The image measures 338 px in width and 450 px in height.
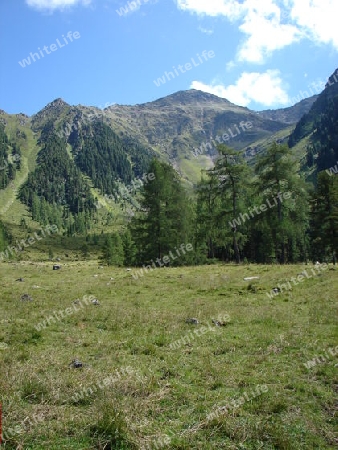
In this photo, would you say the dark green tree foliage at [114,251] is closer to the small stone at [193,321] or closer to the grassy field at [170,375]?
the grassy field at [170,375]

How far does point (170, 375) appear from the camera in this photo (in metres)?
8.50

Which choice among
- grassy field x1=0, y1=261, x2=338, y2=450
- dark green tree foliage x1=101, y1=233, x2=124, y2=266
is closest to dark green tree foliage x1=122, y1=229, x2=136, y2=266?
dark green tree foliage x1=101, y1=233, x2=124, y2=266

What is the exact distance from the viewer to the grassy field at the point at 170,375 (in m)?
5.88

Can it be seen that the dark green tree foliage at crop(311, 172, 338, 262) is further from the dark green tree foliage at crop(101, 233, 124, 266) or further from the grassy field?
the dark green tree foliage at crop(101, 233, 124, 266)

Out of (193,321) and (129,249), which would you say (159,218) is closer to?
(193,321)

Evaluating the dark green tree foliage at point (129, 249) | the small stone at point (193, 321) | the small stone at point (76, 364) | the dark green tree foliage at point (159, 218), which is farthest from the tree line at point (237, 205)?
the small stone at point (76, 364)

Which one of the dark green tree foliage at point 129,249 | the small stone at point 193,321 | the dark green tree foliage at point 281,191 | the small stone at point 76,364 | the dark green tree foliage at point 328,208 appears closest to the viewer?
the small stone at point 76,364

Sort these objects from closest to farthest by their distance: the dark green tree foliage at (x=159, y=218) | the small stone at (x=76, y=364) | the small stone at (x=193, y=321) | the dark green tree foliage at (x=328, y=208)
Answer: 1. the small stone at (x=76, y=364)
2. the small stone at (x=193, y=321)
3. the dark green tree foliage at (x=159, y=218)
4. the dark green tree foliage at (x=328, y=208)

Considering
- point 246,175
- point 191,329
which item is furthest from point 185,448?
point 246,175

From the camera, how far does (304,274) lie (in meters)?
22.6

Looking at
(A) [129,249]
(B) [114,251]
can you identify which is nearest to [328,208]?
(A) [129,249]

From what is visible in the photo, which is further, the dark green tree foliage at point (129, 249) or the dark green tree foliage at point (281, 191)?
the dark green tree foliage at point (129, 249)

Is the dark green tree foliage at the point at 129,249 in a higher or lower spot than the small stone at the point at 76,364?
higher

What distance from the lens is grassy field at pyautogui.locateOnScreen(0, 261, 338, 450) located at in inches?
231
